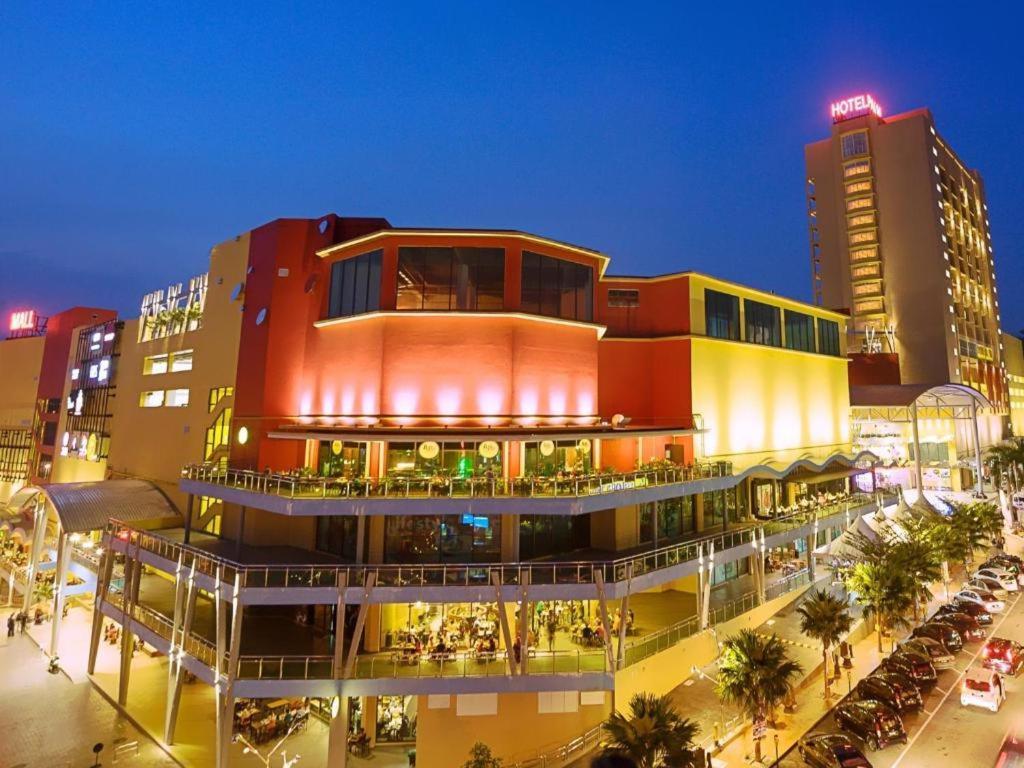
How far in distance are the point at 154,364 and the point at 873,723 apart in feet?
166

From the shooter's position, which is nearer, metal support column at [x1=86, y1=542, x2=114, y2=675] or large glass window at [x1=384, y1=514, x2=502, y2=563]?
large glass window at [x1=384, y1=514, x2=502, y2=563]

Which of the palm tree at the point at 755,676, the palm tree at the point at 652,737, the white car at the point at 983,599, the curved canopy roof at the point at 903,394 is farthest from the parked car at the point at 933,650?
the curved canopy roof at the point at 903,394

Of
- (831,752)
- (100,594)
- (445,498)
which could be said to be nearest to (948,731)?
(831,752)

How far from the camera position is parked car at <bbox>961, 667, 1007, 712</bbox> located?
78.4 feet

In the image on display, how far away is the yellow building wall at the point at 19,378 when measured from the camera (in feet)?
204

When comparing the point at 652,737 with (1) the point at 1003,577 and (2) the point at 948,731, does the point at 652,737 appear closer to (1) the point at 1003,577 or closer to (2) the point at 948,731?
(2) the point at 948,731

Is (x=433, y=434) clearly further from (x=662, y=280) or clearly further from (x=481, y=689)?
(x=662, y=280)

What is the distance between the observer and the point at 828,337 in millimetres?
45219

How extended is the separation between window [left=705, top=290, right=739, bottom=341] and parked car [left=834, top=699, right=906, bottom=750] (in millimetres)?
20633

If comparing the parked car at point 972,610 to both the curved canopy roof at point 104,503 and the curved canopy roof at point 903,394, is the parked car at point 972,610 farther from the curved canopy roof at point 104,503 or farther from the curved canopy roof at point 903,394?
the curved canopy roof at point 104,503

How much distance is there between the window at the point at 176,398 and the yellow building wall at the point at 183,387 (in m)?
0.35

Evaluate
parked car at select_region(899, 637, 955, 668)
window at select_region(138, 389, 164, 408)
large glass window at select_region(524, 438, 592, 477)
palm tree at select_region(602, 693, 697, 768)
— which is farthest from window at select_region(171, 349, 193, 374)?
parked car at select_region(899, 637, 955, 668)

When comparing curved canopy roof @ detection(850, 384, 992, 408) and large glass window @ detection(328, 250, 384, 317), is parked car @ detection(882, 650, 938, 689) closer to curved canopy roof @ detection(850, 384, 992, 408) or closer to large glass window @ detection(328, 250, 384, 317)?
curved canopy roof @ detection(850, 384, 992, 408)

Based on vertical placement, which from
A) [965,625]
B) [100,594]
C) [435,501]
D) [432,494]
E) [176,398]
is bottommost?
[965,625]
